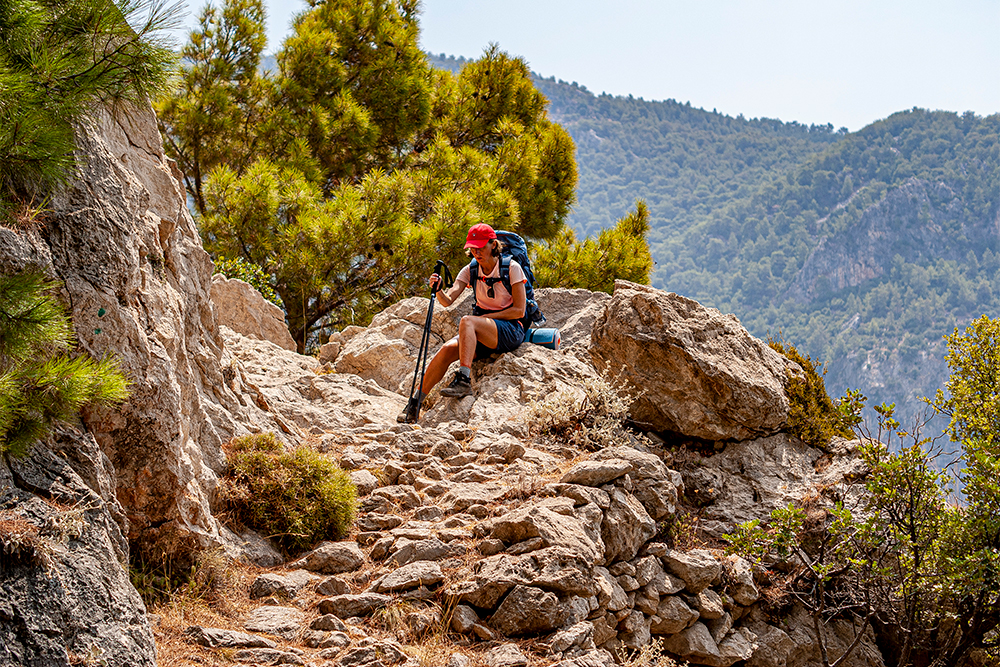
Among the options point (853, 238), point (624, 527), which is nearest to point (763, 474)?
point (624, 527)

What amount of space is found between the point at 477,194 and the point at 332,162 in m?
3.74

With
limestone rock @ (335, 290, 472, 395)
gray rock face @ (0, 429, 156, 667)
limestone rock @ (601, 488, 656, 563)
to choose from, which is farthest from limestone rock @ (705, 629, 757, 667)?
limestone rock @ (335, 290, 472, 395)

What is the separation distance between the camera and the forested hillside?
8781 cm

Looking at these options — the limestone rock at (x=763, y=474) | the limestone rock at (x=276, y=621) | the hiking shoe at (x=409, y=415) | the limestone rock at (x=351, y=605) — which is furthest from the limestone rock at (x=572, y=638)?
the hiking shoe at (x=409, y=415)

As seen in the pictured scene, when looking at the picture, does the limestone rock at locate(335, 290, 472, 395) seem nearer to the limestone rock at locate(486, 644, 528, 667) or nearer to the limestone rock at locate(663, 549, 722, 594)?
the limestone rock at locate(663, 549, 722, 594)

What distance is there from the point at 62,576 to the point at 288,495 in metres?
2.05

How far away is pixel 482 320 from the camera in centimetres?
722

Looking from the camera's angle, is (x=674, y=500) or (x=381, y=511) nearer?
(x=381, y=511)

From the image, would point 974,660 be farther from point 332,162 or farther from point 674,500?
point 332,162

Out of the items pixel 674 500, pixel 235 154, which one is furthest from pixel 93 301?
pixel 235 154

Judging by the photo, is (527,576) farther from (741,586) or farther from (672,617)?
(741,586)

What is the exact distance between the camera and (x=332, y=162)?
49.6 ft

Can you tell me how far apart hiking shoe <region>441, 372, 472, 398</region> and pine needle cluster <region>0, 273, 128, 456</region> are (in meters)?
4.19

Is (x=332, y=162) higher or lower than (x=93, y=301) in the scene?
higher
